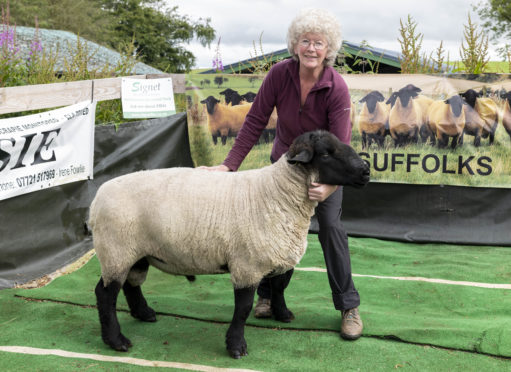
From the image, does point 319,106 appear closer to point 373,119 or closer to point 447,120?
point 373,119

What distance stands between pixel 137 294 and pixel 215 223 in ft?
3.75

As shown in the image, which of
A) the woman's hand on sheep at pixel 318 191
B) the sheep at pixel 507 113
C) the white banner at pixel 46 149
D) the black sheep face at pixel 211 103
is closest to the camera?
the woman's hand on sheep at pixel 318 191

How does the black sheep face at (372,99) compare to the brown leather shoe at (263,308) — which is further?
the black sheep face at (372,99)

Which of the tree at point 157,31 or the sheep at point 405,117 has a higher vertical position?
the tree at point 157,31

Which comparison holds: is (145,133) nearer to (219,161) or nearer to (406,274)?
(219,161)

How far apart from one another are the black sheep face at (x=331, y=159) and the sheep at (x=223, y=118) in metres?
4.09

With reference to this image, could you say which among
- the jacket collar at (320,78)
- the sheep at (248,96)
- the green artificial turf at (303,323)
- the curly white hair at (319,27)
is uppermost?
the curly white hair at (319,27)

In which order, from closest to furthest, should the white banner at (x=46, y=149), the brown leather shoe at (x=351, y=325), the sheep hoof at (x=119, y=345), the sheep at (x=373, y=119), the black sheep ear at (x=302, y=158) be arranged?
the black sheep ear at (x=302, y=158) → the sheep hoof at (x=119, y=345) → the brown leather shoe at (x=351, y=325) → the white banner at (x=46, y=149) → the sheep at (x=373, y=119)

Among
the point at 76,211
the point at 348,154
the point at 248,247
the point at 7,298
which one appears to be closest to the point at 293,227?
the point at 248,247

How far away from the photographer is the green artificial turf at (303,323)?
3641 millimetres

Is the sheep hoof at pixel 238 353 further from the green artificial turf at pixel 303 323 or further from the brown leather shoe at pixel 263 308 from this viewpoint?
the brown leather shoe at pixel 263 308

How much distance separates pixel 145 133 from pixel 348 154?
4175 mm

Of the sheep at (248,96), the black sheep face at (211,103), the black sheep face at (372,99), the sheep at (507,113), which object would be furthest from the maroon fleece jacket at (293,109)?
the sheep at (507,113)

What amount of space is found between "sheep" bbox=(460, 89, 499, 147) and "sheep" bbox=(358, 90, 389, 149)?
3.47 ft
